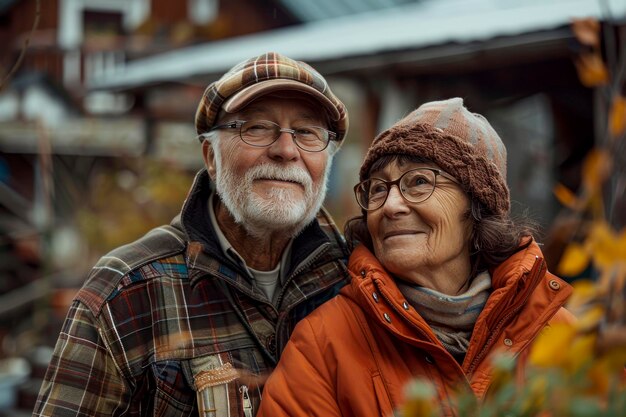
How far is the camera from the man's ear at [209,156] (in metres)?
2.78

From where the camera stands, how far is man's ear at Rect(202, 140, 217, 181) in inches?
→ 110

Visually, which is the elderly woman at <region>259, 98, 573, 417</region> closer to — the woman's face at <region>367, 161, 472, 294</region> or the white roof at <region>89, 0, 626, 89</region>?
the woman's face at <region>367, 161, 472, 294</region>

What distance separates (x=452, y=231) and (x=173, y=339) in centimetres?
85

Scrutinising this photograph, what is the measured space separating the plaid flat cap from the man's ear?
0.08 m

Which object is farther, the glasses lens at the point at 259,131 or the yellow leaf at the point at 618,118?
the glasses lens at the point at 259,131

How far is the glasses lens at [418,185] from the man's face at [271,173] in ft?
1.25

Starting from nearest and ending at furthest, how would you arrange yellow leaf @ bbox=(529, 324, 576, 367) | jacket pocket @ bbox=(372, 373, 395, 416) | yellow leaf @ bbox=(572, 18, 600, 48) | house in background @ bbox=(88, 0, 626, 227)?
yellow leaf @ bbox=(529, 324, 576, 367) → yellow leaf @ bbox=(572, 18, 600, 48) → jacket pocket @ bbox=(372, 373, 395, 416) → house in background @ bbox=(88, 0, 626, 227)

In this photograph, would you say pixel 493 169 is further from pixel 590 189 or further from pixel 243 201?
pixel 590 189

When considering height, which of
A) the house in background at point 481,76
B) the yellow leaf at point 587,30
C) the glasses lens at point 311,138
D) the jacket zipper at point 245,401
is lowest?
the jacket zipper at point 245,401

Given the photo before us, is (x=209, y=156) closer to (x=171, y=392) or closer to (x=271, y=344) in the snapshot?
(x=271, y=344)

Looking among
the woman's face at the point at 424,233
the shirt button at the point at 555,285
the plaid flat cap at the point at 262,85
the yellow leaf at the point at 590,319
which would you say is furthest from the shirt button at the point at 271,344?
the yellow leaf at the point at 590,319

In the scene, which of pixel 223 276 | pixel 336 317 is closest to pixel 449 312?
pixel 336 317

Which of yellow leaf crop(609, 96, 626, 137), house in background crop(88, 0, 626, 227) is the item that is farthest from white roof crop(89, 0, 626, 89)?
yellow leaf crop(609, 96, 626, 137)

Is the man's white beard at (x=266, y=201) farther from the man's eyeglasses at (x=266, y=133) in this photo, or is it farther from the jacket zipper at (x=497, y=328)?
the jacket zipper at (x=497, y=328)
